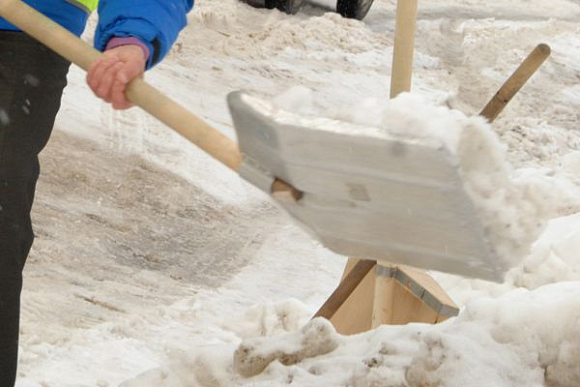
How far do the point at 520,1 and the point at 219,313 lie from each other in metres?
6.84

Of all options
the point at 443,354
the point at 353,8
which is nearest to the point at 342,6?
the point at 353,8

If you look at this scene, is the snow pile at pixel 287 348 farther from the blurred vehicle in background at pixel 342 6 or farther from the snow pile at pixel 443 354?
the blurred vehicle in background at pixel 342 6

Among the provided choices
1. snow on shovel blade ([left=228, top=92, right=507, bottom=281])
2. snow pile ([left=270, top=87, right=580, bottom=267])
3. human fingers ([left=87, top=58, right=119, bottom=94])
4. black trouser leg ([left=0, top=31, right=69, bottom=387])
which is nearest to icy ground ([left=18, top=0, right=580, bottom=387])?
snow pile ([left=270, top=87, right=580, bottom=267])

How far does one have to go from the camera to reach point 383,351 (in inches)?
83.8

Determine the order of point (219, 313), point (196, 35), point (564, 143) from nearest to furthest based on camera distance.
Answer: point (219, 313) < point (564, 143) < point (196, 35)

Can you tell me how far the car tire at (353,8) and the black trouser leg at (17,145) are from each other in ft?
18.5

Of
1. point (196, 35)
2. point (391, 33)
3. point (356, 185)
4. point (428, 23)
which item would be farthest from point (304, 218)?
point (428, 23)

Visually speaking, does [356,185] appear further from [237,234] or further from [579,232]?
[237,234]

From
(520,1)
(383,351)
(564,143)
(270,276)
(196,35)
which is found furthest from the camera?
(520,1)

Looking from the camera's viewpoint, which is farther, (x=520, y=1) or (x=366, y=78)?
(x=520, y=1)

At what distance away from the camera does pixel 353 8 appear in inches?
305

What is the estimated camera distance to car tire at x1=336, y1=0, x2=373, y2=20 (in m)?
7.70

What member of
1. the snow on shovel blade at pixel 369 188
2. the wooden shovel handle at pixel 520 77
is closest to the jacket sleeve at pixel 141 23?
the snow on shovel blade at pixel 369 188

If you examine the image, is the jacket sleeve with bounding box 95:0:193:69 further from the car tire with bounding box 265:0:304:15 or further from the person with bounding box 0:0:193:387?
the car tire with bounding box 265:0:304:15
